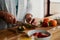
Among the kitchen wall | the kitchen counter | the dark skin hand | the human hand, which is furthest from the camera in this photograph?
the kitchen wall

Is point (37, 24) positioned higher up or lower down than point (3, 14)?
lower down

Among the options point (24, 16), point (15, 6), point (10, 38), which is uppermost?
point (15, 6)

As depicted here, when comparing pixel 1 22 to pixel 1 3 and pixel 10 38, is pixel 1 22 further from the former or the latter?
pixel 10 38

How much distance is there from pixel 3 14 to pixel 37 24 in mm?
336

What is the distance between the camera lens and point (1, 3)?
145 cm

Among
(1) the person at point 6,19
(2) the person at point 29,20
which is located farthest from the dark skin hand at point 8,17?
(2) the person at point 29,20

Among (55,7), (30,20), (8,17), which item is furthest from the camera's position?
(55,7)

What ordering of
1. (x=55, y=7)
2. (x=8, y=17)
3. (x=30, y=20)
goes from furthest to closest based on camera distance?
(x=55, y=7) → (x=30, y=20) → (x=8, y=17)

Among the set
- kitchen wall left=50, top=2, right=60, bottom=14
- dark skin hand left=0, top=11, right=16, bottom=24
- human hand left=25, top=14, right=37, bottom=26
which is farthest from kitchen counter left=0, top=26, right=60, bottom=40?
kitchen wall left=50, top=2, right=60, bottom=14

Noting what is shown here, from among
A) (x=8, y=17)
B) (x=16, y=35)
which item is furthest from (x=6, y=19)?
(x=16, y=35)

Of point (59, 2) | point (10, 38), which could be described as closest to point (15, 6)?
point (10, 38)

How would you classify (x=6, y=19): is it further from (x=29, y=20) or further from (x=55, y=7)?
(x=55, y=7)

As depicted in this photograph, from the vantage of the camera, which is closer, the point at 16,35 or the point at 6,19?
the point at 16,35

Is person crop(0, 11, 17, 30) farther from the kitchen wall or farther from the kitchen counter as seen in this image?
the kitchen wall
